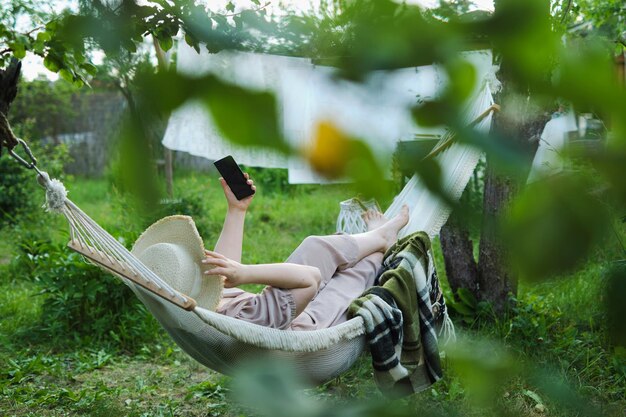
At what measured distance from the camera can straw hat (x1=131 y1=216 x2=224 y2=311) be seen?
1824 mm

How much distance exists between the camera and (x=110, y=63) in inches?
9.6

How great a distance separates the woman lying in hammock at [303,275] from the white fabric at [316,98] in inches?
56.3

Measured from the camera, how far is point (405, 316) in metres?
1.96

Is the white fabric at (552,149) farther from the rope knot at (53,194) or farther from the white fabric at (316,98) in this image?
the rope knot at (53,194)

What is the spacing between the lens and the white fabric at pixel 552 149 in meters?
0.24

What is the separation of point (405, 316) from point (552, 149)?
1.76 meters

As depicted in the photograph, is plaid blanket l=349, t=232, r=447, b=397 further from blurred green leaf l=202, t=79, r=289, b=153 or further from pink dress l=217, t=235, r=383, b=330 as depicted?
blurred green leaf l=202, t=79, r=289, b=153

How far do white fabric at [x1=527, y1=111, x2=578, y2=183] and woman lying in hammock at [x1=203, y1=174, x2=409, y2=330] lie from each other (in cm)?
142

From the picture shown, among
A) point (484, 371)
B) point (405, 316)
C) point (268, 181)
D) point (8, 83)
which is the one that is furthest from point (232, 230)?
point (268, 181)

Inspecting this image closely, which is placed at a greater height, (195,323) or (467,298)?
(195,323)

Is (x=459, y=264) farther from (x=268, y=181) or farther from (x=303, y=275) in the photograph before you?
(x=268, y=181)

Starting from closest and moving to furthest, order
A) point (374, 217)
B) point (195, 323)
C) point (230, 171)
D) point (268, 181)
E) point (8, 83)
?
point (230, 171)
point (374, 217)
point (195, 323)
point (8, 83)
point (268, 181)

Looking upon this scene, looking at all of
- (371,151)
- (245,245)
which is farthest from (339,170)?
(245,245)

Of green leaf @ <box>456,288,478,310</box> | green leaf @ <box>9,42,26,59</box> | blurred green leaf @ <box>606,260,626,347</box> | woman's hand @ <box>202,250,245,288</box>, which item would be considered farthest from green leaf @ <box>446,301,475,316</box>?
blurred green leaf @ <box>606,260,626,347</box>
